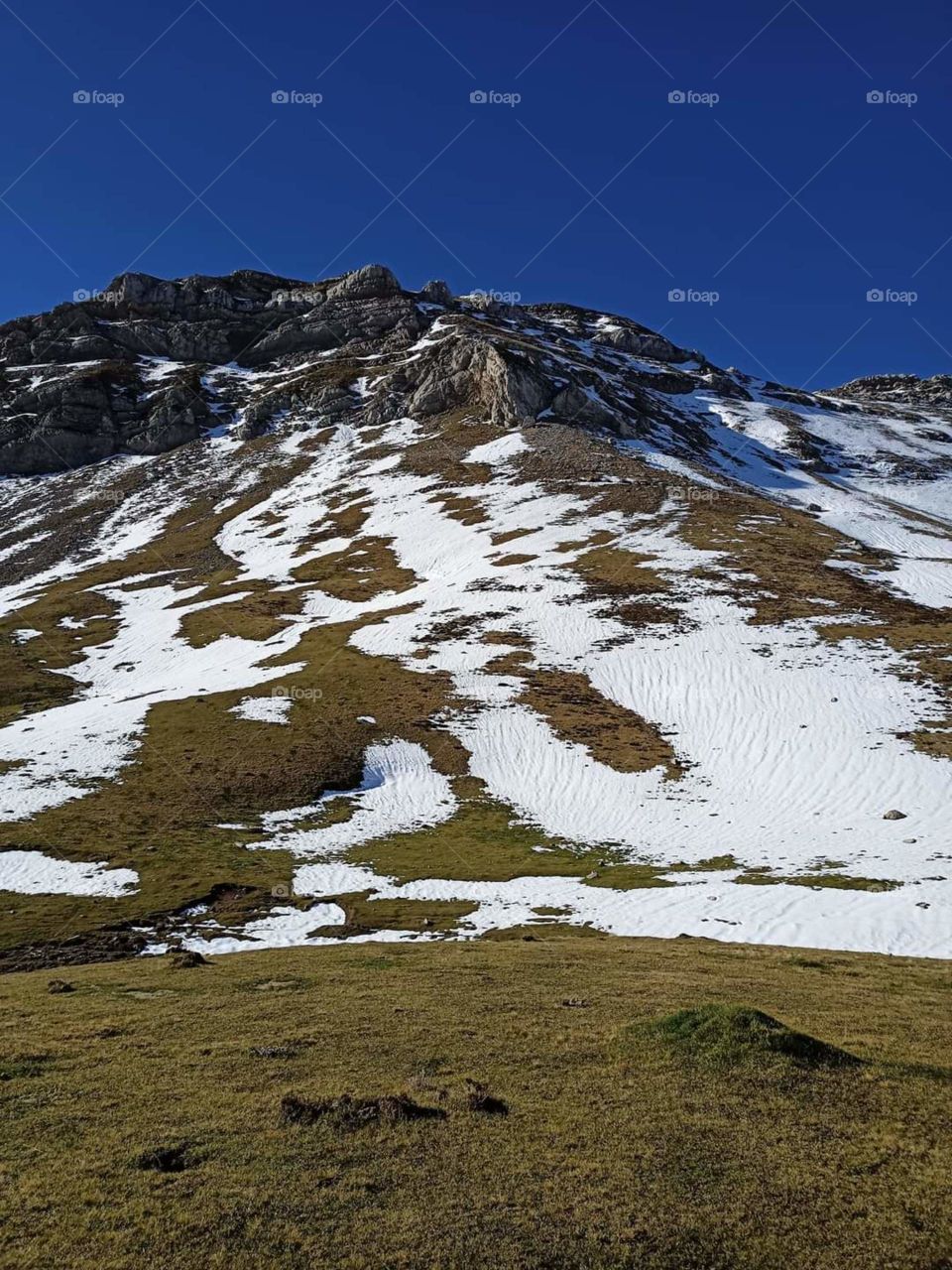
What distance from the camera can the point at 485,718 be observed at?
55.5 meters

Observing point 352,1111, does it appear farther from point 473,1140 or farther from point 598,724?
point 598,724

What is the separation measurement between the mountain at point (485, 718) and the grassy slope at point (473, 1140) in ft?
38.6

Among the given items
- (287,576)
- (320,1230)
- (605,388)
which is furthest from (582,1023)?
(605,388)

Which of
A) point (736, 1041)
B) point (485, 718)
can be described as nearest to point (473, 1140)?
point (736, 1041)

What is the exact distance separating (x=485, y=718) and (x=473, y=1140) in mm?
44423

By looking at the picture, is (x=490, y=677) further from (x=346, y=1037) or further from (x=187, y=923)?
(x=346, y=1037)

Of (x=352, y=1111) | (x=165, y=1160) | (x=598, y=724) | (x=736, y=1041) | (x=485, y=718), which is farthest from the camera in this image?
(x=485, y=718)

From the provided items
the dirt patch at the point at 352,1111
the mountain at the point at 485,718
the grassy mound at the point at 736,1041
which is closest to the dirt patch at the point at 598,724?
the mountain at the point at 485,718

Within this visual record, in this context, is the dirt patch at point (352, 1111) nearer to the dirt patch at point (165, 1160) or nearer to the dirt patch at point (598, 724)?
the dirt patch at point (165, 1160)

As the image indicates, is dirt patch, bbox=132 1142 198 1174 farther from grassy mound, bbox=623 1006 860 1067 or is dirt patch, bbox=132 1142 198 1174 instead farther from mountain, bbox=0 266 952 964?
mountain, bbox=0 266 952 964

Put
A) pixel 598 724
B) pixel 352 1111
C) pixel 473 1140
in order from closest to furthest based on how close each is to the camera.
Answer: pixel 473 1140 < pixel 352 1111 < pixel 598 724

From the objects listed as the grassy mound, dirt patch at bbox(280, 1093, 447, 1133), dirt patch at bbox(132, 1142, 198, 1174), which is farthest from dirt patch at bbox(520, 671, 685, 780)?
dirt patch at bbox(132, 1142, 198, 1174)

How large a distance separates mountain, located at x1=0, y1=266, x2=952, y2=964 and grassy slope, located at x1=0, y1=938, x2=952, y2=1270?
11.8 m

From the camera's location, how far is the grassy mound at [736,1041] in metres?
13.8
